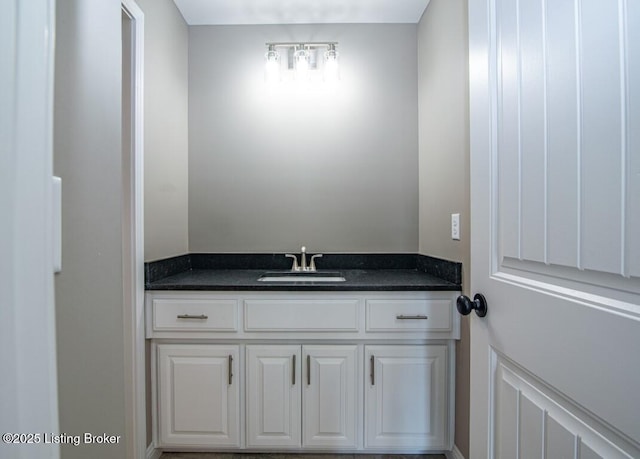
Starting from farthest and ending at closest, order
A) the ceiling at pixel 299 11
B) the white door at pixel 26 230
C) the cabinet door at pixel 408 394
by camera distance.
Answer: the ceiling at pixel 299 11 < the cabinet door at pixel 408 394 < the white door at pixel 26 230

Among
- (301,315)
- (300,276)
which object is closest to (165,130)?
(300,276)

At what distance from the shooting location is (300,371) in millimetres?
1447

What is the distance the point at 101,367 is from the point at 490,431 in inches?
35.2

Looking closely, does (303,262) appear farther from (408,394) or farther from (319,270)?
(408,394)

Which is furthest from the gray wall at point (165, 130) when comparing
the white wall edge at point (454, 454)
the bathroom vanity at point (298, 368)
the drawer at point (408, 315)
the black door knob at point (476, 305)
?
the white wall edge at point (454, 454)

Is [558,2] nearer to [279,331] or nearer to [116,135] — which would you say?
[116,135]

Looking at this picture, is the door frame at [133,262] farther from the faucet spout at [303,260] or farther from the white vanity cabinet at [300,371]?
the faucet spout at [303,260]

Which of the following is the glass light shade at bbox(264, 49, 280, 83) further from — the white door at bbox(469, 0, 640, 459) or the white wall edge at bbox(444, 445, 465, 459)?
the white wall edge at bbox(444, 445, 465, 459)

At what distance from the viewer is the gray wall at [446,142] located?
4.36 ft

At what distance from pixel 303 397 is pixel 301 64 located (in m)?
1.86

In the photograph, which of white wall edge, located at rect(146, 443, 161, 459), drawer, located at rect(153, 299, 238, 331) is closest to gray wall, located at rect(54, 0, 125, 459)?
drawer, located at rect(153, 299, 238, 331)

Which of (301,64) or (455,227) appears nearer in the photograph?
(455,227)

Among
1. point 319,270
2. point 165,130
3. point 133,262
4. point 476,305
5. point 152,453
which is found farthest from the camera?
point 319,270

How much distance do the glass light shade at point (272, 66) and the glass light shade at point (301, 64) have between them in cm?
11
